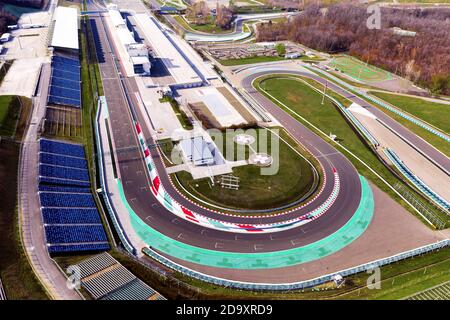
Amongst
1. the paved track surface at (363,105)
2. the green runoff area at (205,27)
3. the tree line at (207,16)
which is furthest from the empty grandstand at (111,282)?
the tree line at (207,16)

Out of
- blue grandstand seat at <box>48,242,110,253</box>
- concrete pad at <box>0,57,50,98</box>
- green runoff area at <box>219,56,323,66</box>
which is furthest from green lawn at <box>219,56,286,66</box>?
blue grandstand seat at <box>48,242,110,253</box>

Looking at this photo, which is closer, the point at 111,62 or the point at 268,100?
the point at 268,100

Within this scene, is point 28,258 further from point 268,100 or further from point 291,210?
point 268,100

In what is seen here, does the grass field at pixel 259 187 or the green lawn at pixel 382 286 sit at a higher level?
the grass field at pixel 259 187

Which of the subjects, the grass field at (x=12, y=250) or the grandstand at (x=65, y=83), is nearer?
the grass field at (x=12, y=250)

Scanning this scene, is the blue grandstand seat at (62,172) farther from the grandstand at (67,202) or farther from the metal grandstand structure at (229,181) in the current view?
the metal grandstand structure at (229,181)

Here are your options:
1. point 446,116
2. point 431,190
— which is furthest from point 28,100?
point 446,116

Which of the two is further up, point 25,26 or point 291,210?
point 25,26

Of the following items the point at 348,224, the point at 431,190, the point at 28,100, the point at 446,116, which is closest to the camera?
the point at 348,224
